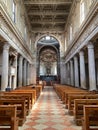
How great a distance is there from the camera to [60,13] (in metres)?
26.8

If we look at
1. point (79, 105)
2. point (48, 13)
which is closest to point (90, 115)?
point (79, 105)

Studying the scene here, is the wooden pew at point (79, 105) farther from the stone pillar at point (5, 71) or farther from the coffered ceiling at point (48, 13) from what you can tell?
the coffered ceiling at point (48, 13)

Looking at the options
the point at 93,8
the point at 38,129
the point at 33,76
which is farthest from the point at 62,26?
the point at 38,129

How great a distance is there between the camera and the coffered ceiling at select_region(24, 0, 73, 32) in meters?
22.9

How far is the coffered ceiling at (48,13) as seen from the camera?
22.9 m

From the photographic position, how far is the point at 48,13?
87.6 ft

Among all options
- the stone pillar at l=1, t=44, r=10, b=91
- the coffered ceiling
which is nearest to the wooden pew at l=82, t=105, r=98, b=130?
the stone pillar at l=1, t=44, r=10, b=91

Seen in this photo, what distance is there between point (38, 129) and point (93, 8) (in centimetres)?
959

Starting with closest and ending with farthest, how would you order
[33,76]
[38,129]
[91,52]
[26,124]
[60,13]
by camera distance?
[38,129] < [26,124] < [91,52] < [60,13] < [33,76]

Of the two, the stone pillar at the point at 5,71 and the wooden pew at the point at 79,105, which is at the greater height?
the stone pillar at the point at 5,71

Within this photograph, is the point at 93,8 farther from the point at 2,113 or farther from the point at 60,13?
the point at 60,13

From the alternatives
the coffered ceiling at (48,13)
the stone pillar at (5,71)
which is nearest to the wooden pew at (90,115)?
the stone pillar at (5,71)

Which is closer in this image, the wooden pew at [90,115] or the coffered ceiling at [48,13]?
the wooden pew at [90,115]

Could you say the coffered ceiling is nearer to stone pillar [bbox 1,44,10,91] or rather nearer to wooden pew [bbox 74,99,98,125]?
stone pillar [bbox 1,44,10,91]
